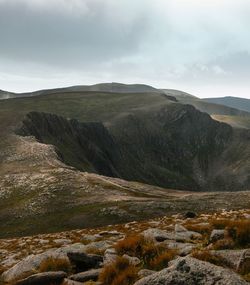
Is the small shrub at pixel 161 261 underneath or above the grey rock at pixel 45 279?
above

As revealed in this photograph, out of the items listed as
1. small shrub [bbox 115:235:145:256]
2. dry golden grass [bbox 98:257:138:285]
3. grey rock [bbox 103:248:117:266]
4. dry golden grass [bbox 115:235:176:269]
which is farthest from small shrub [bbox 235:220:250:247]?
grey rock [bbox 103:248:117:266]

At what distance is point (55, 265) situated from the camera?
1802 cm

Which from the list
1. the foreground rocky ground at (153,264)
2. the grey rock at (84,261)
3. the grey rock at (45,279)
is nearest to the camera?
the foreground rocky ground at (153,264)

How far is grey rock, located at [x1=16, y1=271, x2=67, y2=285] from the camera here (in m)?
16.6

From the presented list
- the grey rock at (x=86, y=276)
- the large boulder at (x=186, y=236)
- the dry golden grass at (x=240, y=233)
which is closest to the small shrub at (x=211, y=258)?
the dry golden grass at (x=240, y=233)

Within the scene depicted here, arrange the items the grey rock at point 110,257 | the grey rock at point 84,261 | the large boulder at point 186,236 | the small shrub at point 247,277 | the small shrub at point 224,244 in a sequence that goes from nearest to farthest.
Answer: the small shrub at point 247,277, the small shrub at point 224,244, the grey rock at point 110,257, the grey rock at point 84,261, the large boulder at point 186,236

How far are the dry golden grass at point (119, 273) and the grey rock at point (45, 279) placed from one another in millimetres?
1975

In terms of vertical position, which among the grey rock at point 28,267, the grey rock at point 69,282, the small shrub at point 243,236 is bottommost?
the grey rock at point 28,267

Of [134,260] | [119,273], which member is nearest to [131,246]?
[134,260]

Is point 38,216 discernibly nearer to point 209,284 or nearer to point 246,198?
point 246,198

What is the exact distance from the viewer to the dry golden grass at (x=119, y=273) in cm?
1468

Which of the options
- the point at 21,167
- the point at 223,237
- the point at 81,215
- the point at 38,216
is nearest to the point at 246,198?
the point at 81,215

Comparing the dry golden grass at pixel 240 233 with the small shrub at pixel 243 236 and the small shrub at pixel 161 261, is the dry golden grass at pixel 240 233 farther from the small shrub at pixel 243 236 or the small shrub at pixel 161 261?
the small shrub at pixel 161 261

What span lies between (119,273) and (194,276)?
3.16 meters
